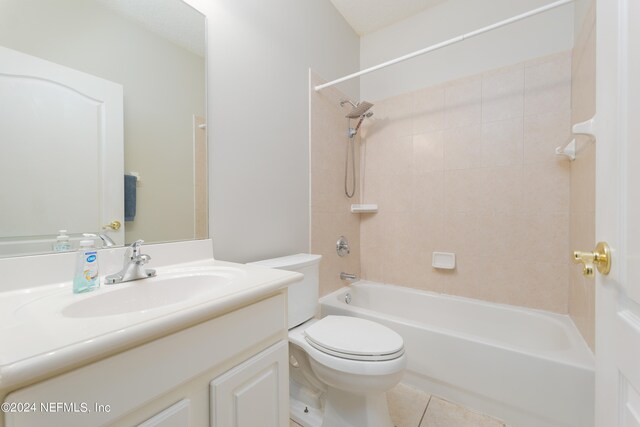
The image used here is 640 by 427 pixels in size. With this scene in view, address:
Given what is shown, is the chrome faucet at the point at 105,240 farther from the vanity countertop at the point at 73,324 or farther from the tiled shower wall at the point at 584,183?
the tiled shower wall at the point at 584,183

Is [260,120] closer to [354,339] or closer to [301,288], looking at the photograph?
[301,288]

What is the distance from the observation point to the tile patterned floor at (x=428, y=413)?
1.26 metres

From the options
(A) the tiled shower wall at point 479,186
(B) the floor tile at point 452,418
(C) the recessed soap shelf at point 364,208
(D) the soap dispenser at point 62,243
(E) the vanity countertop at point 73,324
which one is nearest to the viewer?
(E) the vanity countertop at point 73,324

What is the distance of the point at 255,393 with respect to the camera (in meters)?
0.73

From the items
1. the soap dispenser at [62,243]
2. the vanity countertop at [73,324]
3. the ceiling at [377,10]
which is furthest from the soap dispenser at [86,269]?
the ceiling at [377,10]

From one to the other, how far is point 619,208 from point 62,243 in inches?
54.5

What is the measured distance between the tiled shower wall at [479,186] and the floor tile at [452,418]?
2.43 ft

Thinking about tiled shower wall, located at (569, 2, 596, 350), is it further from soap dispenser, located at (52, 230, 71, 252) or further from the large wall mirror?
soap dispenser, located at (52, 230, 71, 252)

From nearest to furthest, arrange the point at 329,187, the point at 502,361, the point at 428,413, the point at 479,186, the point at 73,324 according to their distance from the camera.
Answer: the point at 73,324 → the point at 502,361 → the point at 428,413 → the point at 479,186 → the point at 329,187

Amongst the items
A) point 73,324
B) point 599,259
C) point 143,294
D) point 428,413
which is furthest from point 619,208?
point 428,413

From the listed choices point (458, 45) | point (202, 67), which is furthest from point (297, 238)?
point (458, 45)

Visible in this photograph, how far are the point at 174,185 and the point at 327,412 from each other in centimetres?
122

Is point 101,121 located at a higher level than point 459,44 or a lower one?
lower

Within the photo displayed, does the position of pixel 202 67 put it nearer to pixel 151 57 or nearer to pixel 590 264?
pixel 151 57
